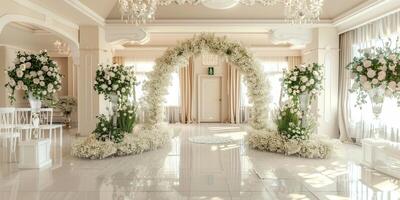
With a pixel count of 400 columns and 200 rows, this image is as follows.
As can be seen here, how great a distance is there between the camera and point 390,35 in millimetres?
7582

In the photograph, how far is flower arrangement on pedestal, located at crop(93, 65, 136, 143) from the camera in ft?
23.1

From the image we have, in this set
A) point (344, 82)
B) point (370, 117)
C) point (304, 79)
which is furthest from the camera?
point (344, 82)

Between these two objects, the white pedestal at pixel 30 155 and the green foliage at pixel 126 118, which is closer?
the white pedestal at pixel 30 155

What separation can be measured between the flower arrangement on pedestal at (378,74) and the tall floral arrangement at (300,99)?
1.03 metres

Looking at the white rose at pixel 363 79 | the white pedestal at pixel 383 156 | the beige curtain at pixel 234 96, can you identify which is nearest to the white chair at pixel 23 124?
the white rose at pixel 363 79

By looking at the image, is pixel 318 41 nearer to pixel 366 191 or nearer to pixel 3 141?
pixel 366 191

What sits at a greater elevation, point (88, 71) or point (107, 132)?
point (88, 71)

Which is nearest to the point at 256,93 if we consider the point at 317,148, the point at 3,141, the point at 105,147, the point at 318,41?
the point at 317,148

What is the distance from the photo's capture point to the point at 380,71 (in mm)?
5578

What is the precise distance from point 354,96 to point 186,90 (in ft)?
23.6

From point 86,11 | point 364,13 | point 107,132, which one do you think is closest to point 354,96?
point 364,13

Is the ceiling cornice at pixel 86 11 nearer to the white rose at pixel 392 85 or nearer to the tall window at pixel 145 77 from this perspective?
the tall window at pixel 145 77

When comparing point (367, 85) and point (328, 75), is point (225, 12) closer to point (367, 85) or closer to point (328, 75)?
point (328, 75)

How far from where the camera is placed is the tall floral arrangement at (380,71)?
5.50 metres
